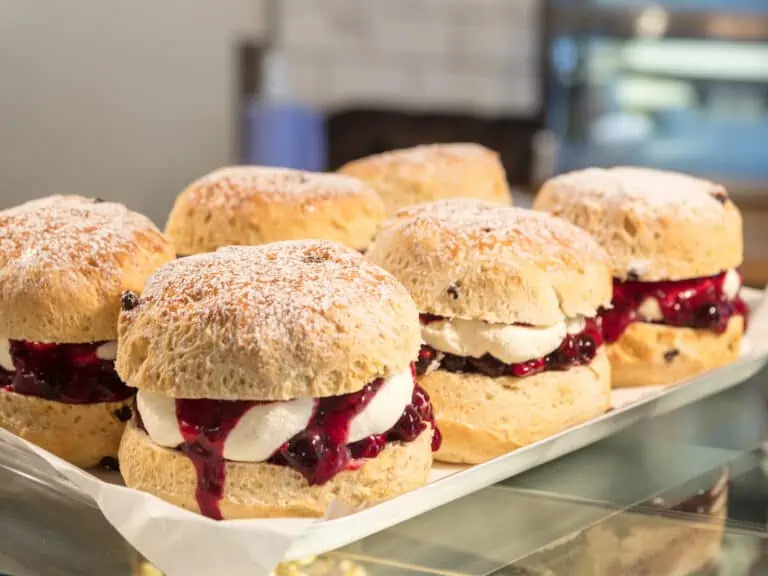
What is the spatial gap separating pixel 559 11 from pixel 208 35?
96.1 inches

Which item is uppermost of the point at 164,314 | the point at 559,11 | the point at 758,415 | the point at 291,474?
the point at 559,11

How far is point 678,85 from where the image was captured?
5.51 metres

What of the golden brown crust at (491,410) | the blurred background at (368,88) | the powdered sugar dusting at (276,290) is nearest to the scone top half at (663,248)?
the golden brown crust at (491,410)

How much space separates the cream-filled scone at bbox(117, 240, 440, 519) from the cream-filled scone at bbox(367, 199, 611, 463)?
0.24m

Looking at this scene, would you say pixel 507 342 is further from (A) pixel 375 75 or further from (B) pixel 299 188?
(A) pixel 375 75

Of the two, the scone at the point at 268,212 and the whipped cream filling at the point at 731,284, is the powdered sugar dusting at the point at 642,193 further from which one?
the scone at the point at 268,212

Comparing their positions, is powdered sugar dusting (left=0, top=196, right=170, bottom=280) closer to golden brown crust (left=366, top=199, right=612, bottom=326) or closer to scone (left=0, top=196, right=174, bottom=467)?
scone (left=0, top=196, right=174, bottom=467)

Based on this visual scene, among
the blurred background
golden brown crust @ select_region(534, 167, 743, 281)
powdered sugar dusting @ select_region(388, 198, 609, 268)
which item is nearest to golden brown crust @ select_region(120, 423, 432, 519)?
powdered sugar dusting @ select_region(388, 198, 609, 268)

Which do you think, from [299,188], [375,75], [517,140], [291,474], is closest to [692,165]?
[517,140]

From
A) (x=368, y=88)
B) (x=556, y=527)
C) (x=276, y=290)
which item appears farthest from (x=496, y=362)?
(x=368, y=88)

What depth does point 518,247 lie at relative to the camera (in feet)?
6.06

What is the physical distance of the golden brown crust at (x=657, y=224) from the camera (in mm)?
2184

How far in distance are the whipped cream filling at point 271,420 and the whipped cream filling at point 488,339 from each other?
0.22 meters

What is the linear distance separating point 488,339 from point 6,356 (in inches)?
32.0
